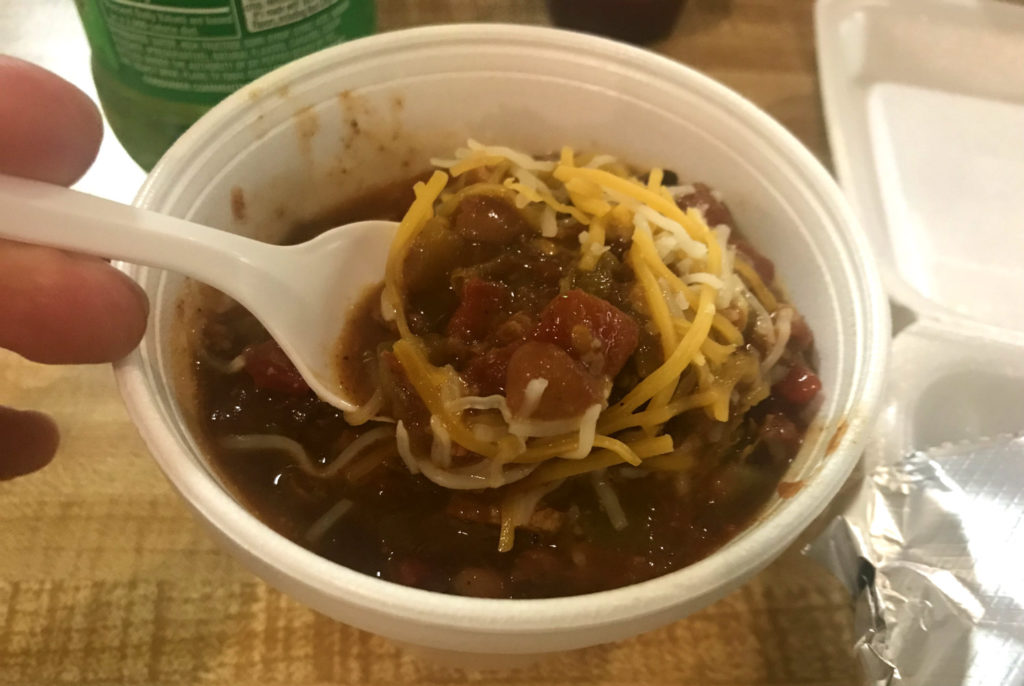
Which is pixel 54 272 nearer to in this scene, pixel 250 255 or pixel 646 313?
pixel 250 255

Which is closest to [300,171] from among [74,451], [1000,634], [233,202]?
[233,202]

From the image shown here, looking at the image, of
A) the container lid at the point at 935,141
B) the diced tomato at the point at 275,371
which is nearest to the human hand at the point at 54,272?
the diced tomato at the point at 275,371

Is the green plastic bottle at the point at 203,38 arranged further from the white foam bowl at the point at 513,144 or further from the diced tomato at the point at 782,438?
the diced tomato at the point at 782,438

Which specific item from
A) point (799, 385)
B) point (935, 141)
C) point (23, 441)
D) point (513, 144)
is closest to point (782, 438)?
point (799, 385)

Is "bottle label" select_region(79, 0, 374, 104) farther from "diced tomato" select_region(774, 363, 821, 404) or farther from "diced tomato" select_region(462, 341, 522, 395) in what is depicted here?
"diced tomato" select_region(774, 363, 821, 404)

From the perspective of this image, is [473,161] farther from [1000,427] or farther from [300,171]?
[1000,427]

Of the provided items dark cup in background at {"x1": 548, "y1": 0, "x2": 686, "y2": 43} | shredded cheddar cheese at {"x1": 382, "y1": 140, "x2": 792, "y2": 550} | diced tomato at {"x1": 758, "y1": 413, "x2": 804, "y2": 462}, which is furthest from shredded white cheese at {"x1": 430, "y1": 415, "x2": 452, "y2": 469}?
dark cup in background at {"x1": 548, "y1": 0, "x2": 686, "y2": 43}
